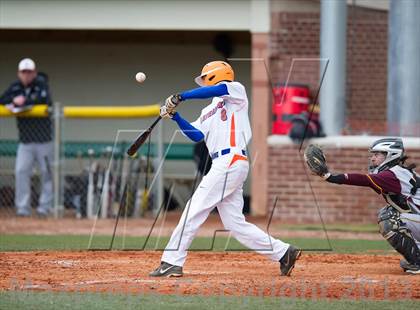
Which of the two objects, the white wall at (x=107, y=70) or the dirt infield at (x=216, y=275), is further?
the white wall at (x=107, y=70)

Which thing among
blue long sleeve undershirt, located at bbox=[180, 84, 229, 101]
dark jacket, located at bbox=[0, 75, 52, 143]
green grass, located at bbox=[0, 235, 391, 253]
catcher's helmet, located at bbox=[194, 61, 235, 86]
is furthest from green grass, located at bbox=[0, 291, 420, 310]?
dark jacket, located at bbox=[0, 75, 52, 143]

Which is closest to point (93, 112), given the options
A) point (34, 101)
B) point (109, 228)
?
point (34, 101)

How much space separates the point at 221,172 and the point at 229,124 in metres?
0.42

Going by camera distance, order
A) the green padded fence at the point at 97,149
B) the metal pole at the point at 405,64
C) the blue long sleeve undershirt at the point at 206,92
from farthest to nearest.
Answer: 1. the green padded fence at the point at 97,149
2. the metal pole at the point at 405,64
3. the blue long sleeve undershirt at the point at 206,92

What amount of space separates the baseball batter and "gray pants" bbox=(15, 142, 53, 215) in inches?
301

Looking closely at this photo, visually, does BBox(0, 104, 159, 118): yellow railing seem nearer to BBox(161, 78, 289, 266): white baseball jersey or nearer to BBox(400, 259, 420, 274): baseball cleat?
BBox(161, 78, 289, 266): white baseball jersey

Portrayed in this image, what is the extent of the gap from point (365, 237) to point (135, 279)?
634 cm

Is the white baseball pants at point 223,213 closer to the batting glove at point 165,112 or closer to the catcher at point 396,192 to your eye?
the batting glove at point 165,112

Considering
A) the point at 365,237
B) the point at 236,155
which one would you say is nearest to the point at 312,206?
the point at 365,237

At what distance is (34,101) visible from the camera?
17.1 m

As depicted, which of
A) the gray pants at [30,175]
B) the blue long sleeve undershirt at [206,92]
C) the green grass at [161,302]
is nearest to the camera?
the green grass at [161,302]

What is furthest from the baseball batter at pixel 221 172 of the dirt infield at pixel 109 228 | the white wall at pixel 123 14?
the white wall at pixel 123 14

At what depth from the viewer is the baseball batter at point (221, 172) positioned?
30.2 feet

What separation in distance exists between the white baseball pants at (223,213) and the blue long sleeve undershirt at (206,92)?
63 centimetres
